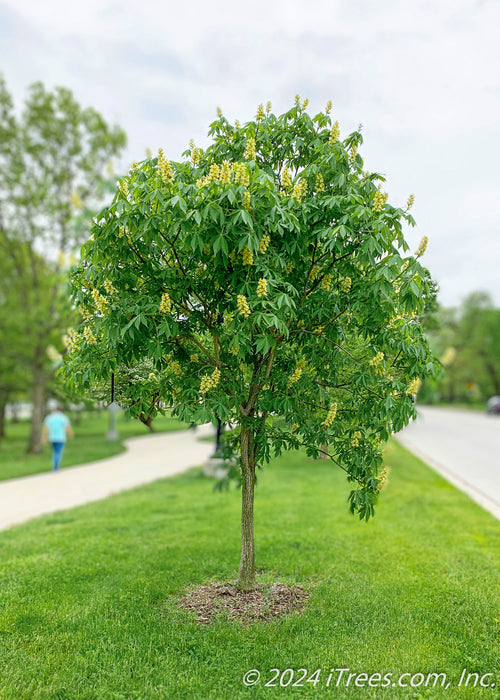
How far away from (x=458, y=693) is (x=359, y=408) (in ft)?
6.34

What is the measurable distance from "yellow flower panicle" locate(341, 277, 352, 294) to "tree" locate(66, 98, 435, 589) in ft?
0.07

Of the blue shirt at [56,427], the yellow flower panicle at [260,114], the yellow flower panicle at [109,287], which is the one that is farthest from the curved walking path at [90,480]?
the yellow flower panicle at [260,114]

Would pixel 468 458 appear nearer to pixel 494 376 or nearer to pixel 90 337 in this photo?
pixel 90 337

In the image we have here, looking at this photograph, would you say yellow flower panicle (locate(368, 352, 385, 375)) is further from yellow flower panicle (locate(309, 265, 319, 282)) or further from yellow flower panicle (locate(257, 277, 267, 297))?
yellow flower panicle (locate(257, 277, 267, 297))

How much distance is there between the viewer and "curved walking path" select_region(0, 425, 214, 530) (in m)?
9.09

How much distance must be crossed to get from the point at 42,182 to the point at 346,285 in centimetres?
1490

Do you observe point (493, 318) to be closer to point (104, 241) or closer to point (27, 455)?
point (27, 455)

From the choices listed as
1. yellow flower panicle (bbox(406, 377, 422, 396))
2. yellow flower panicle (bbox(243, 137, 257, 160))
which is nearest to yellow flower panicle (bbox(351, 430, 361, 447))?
yellow flower panicle (bbox(406, 377, 422, 396))

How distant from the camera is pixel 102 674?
3.53m

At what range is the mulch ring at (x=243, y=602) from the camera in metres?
4.40

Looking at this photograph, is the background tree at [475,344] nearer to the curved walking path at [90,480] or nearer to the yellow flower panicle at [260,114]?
the curved walking path at [90,480]

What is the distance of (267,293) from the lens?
3650mm

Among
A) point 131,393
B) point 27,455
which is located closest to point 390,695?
point 131,393

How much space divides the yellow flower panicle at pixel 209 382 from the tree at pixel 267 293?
11 mm
